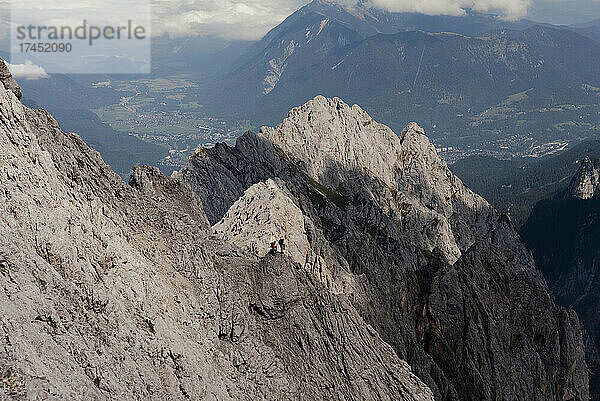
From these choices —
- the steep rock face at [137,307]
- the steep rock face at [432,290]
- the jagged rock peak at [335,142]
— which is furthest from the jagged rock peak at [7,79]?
the jagged rock peak at [335,142]

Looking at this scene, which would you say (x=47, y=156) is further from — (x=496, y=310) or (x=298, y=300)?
(x=496, y=310)

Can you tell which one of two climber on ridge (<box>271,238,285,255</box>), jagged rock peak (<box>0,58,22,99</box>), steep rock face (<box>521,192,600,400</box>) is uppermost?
jagged rock peak (<box>0,58,22,99</box>)

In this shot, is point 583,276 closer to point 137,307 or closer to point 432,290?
point 432,290

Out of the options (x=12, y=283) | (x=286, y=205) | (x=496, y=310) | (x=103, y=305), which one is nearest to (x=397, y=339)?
(x=496, y=310)

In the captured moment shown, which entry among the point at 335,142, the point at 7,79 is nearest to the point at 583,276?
the point at 335,142

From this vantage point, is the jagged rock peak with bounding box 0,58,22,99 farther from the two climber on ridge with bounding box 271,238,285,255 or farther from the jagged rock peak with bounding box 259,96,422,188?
the jagged rock peak with bounding box 259,96,422,188

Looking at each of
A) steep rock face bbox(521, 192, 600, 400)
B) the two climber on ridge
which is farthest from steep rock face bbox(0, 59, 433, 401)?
steep rock face bbox(521, 192, 600, 400)

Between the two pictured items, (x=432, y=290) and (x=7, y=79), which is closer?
(x=7, y=79)

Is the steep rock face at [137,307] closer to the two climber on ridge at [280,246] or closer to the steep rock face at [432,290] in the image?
the two climber on ridge at [280,246]
